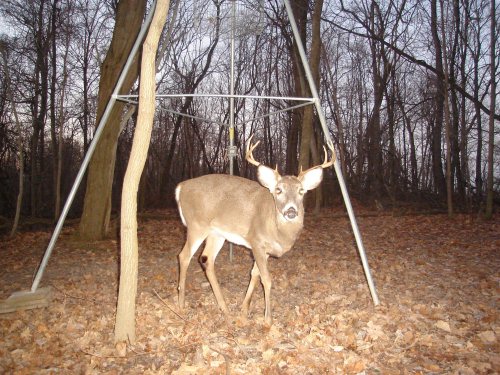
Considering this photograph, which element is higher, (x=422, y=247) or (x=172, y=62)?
(x=172, y=62)

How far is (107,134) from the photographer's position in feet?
31.1

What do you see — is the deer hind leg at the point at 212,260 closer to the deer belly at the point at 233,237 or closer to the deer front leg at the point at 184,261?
the deer belly at the point at 233,237

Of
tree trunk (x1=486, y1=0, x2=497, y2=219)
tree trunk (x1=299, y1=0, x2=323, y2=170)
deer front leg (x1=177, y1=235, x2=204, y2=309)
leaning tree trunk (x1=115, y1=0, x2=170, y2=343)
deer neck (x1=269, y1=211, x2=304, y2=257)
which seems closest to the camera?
leaning tree trunk (x1=115, y1=0, x2=170, y2=343)

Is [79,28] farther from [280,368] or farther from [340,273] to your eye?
[280,368]

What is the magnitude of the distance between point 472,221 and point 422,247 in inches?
197

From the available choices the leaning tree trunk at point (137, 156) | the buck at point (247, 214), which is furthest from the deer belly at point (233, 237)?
the leaning tree trunk at point (137, 156)

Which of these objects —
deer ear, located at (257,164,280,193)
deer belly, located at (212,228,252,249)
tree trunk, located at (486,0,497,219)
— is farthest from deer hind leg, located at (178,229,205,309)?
tree trunk, located at (486,0,497,219)

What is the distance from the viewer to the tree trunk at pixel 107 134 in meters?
9.45

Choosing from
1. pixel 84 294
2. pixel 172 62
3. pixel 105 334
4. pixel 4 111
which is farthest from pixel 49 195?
pixel 105 334

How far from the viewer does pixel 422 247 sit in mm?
9156

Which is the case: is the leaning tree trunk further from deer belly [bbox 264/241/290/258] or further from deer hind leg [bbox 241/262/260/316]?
deer belly [bbox 264/241/290/258]

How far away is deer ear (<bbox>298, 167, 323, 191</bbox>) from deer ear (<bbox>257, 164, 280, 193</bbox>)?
0.35 meters

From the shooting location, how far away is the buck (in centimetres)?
521

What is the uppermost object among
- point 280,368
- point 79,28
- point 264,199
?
point 79,28
